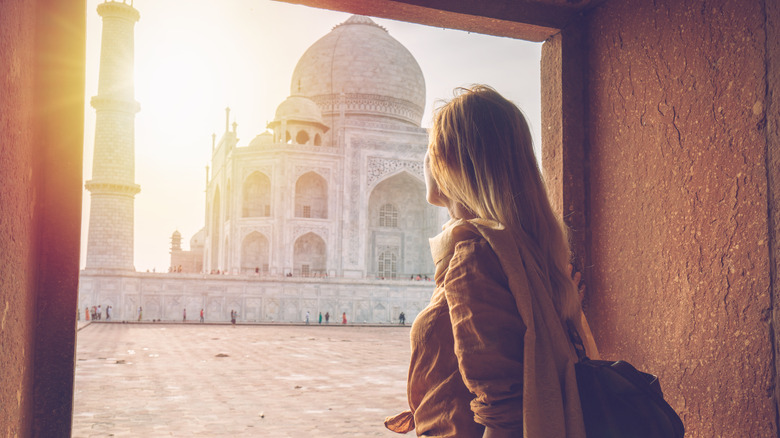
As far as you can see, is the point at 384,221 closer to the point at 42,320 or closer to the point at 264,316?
the point at 264,316

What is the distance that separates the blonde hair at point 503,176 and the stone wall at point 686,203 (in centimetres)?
72

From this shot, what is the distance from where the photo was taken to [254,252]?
929 inches

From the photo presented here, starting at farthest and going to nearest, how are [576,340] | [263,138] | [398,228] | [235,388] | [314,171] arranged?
[263,138], [398,228], [314,171], [235,388], [576,340]

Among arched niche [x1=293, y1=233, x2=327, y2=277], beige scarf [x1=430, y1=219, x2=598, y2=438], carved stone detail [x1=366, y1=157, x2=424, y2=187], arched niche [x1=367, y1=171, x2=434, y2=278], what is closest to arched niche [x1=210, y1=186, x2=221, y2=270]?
arched niche [x1=293, y1=233, x2=327, y2=277]

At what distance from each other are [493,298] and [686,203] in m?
1.07

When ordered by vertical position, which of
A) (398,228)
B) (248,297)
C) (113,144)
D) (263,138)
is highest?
(263,138)

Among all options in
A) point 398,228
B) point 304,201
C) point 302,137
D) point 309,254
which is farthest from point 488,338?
point 398,228

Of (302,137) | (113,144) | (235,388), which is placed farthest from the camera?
(302,137)

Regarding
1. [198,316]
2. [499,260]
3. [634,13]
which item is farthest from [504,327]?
[198,316]

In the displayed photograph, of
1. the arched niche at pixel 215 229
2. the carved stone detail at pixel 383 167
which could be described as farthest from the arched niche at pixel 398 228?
the arched niche at pixel 215 229

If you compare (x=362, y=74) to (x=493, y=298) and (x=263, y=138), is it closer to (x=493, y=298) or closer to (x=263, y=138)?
(x=263, y=138)

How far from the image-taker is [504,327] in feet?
3.44

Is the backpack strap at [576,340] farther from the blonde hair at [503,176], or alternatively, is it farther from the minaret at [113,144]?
the minaret at [113,144]

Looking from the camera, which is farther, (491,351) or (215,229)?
(215,229)
